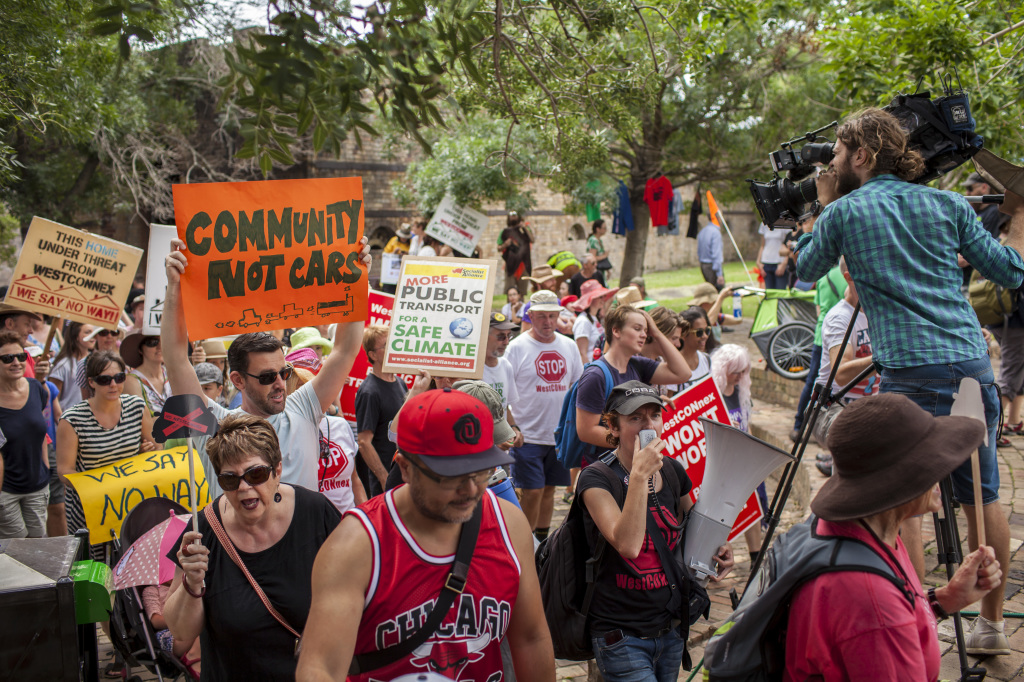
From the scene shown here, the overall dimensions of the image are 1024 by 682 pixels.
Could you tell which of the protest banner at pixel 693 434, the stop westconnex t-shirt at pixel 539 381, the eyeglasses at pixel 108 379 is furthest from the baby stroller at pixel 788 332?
the eyeglasses at pixel 108 379

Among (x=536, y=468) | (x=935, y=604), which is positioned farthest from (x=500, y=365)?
(x=935, y=604)

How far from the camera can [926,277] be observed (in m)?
3.37

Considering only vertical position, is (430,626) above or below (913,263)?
below

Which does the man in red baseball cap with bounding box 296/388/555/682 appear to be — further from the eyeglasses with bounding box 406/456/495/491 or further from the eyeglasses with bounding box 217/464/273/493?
the eyeglasses with bounding box 217/464/273/493

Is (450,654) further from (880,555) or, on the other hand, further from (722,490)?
(722,490)

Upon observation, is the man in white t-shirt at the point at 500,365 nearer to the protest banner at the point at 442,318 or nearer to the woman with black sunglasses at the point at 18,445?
the protest banner at the point at 442,318

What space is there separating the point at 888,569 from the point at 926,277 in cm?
172

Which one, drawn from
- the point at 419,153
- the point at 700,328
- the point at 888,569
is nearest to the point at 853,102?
the point at 700,328

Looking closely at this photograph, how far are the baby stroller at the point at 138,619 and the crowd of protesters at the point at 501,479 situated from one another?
3.1 inches

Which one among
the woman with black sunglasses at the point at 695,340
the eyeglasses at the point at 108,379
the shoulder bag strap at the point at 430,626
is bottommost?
the shoulder bag strap at the point at 430,626

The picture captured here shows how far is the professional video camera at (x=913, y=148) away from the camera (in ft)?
11.3

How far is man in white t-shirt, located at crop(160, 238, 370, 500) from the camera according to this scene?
3.69 meters

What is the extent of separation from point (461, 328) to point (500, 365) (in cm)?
98

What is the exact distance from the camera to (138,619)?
384 centimetres
